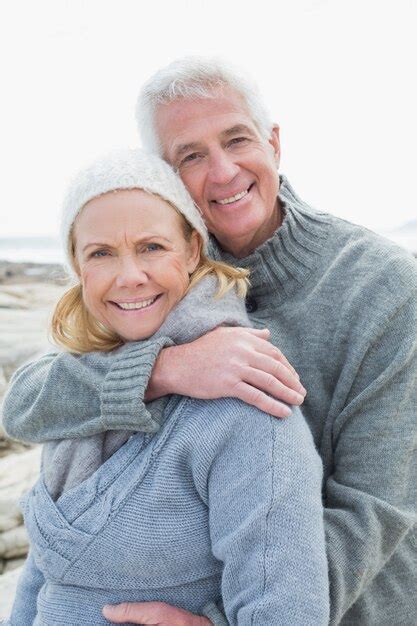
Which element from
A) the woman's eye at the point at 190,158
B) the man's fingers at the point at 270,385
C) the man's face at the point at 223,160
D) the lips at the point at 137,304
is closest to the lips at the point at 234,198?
the man's face at the point at 223,160

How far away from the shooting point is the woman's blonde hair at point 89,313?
1.82 metres

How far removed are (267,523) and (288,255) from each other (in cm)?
95

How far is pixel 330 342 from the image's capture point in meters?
1.90

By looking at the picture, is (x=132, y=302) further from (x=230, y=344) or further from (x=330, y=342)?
(x=330, y=342)

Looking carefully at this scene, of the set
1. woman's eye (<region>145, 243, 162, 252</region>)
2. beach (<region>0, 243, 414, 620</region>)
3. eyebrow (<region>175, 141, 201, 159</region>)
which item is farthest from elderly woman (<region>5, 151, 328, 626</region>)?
beach (<region>0, 243, 414, 620</region>)

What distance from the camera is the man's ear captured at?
221 centimetres

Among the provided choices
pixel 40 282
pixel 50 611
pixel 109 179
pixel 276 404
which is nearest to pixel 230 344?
pixel 276 404

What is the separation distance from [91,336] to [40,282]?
6904mm

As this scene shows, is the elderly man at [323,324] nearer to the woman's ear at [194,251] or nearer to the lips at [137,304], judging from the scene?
the lips at [137,304]

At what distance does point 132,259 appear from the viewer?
1.68 m

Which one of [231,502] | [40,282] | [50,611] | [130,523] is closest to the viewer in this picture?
[231,502]

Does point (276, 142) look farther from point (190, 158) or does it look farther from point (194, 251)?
point (194, 251)

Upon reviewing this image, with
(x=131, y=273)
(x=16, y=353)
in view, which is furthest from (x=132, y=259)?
(x=16, y=353)

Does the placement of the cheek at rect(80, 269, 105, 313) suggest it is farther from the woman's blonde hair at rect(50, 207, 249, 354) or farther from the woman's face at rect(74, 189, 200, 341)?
the woman's blonde hair at rect(50, 207, 249, 354)
